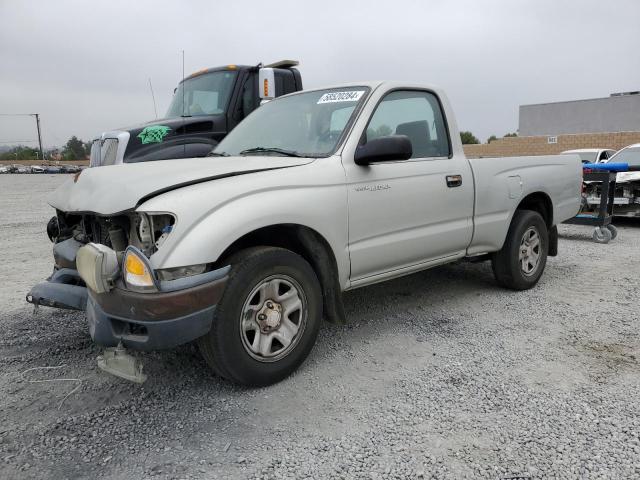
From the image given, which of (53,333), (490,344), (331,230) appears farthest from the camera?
(53,333)

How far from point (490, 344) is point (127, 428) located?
2.51m

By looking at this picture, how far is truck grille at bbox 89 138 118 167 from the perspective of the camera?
7301 millimetres

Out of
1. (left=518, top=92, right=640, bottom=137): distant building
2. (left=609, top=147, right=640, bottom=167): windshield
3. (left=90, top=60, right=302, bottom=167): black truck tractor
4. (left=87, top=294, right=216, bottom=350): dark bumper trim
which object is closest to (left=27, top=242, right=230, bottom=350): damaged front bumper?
(left=87, top=294, right=216, bottom=350): dark bumper trim

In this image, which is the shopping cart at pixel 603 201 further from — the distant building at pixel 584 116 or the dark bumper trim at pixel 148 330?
the distant building at pixel 584 116

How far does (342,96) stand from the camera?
3.85 m

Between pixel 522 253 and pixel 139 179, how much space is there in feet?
12.4

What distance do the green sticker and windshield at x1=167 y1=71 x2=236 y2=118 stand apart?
0.41 meters

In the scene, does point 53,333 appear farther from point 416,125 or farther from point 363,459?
point 416,125

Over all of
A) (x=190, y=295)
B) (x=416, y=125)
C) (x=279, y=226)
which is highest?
(x=416, y=125)

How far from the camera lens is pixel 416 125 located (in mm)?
4191

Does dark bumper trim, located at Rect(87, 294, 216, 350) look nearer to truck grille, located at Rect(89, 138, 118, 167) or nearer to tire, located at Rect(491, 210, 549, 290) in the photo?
tire, located at Rect(491, 210, 549, 290)

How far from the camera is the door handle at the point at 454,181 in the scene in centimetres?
411

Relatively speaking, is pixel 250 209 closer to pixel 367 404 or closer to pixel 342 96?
pixel 367 404

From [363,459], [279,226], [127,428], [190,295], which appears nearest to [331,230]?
[279,226]
